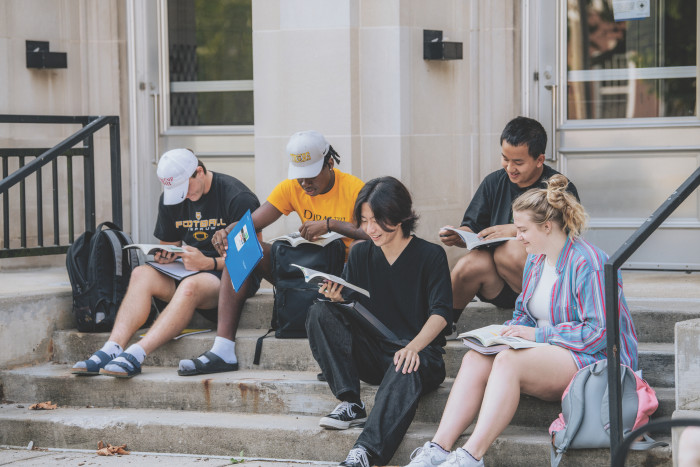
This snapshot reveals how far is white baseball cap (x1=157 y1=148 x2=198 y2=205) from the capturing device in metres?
6.13

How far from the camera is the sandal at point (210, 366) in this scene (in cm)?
577

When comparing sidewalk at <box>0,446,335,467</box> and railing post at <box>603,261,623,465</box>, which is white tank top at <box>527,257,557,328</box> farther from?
sidewalk at <box>0,446,335,467</box>

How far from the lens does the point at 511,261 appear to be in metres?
5.37

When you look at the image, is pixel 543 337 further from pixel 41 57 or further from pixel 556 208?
pixel 41 57

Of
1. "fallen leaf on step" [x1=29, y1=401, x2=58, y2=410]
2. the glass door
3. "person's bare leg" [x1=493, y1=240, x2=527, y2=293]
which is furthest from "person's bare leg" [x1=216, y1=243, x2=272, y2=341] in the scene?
the glass door

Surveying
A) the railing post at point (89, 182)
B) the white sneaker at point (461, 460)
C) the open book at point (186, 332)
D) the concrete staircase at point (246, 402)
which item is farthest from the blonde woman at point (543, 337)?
the railing post at point (89, 182)

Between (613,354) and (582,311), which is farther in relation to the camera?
(582,311)

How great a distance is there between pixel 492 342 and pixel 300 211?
1.88 m

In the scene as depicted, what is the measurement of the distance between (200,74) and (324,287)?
11.8 ft

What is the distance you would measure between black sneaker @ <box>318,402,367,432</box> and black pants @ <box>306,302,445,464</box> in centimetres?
8

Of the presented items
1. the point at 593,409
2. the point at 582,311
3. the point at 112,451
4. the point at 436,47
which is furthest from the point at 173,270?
the point at 593,409

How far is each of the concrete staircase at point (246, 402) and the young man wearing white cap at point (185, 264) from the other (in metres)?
0.14

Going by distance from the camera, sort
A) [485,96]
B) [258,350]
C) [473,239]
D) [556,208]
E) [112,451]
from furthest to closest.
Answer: [485,96], [258,350], [112,451], [473,239], [556,208]

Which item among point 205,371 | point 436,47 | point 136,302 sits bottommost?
point 205,371
